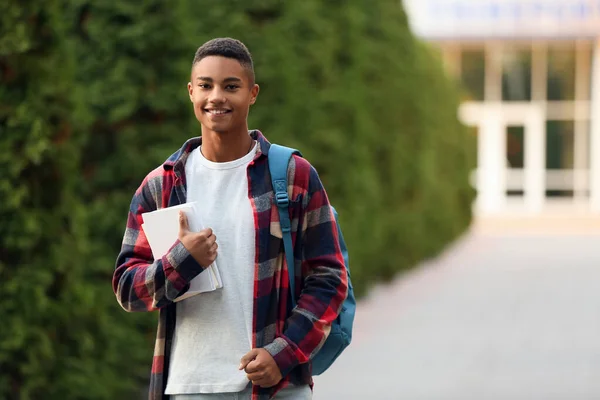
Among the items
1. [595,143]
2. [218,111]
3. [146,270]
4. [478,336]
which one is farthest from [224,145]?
[595,143]

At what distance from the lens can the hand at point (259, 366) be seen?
2414 millimetres

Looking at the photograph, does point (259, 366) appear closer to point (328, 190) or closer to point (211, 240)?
point (211, 240)

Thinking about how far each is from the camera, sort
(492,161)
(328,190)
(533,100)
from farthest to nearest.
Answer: (533,100) → (492,161) → (328,190)

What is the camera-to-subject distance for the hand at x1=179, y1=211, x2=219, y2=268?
7.79 feet

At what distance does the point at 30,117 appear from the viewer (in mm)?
4895

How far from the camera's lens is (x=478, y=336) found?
30.3 feet

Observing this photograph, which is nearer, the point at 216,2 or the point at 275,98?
the point at 216,2

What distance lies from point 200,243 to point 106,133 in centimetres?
445

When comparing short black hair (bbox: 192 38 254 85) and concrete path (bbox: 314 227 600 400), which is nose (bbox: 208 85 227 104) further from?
concrete path (bbox: 314 227 600 400)

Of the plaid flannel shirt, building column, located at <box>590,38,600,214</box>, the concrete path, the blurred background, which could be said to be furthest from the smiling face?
building column, located at <box>590,38,600,214</box>

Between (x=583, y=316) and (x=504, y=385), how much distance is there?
3.91 m

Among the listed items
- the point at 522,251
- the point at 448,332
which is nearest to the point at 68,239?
the point at 448,332

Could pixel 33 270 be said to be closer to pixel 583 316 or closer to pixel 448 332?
pixel 448 332

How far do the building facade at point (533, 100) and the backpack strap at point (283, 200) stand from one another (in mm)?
28878
